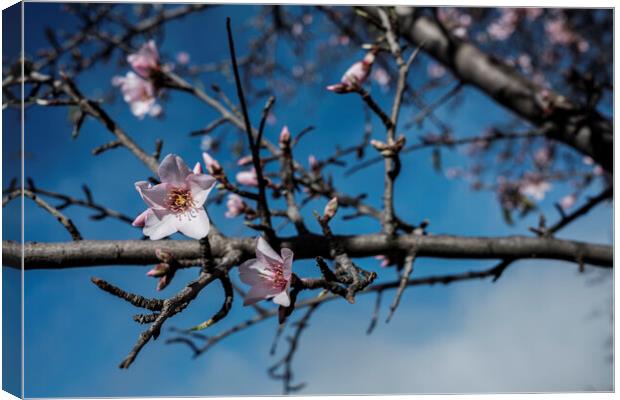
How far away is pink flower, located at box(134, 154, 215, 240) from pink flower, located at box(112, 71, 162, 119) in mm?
596

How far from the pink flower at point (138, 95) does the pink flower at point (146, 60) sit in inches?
2.1

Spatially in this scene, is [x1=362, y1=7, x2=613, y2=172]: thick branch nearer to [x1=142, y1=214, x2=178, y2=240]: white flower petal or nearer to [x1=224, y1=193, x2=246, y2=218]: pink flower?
[x1=224, y1=193, x2=246, y2=218]: pink flower

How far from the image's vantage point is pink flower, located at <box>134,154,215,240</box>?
65cm

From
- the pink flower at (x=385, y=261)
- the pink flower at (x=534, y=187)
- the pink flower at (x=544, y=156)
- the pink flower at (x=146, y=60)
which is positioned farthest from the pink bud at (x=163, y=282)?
the pink flower at (x=534, y=187)

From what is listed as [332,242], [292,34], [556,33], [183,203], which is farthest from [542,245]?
[556,33]

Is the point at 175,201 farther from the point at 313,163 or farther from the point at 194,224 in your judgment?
the point at 313,163

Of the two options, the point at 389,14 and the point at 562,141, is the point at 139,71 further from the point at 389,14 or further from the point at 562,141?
the point at 562,141

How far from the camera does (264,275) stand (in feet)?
2.15

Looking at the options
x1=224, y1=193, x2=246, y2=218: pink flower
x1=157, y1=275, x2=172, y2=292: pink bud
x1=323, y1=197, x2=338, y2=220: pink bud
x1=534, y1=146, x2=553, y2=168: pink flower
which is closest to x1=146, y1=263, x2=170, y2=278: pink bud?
x1=157, y1=275, x2=172, y2=292: pink bud

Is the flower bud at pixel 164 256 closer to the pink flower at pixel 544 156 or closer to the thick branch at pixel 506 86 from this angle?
the thick branch at pixel 506 86

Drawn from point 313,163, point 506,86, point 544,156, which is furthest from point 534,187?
point 313,163

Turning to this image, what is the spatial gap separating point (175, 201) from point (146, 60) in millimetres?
582

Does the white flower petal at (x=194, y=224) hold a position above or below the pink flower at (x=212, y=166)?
below

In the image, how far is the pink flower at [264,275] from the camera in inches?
25.1
